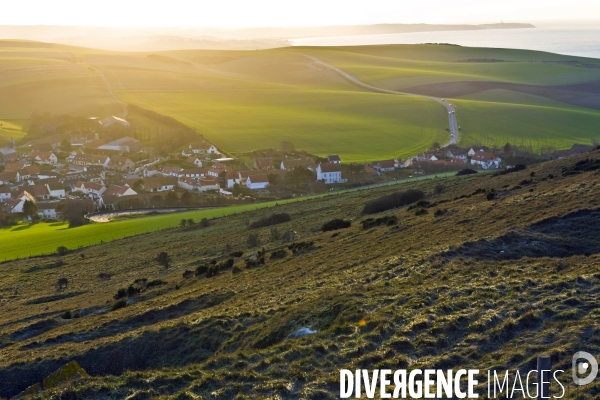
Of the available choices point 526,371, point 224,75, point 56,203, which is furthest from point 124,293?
point 224,75

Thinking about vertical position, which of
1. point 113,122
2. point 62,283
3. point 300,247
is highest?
point 300,247

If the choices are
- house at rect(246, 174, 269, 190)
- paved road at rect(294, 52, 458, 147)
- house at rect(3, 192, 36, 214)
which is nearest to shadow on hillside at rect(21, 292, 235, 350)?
house at rect(3, 192, 36, 214)

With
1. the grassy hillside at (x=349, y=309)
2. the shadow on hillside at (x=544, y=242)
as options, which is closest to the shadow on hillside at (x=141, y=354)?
the grassy hillside at (x=349, y=309)

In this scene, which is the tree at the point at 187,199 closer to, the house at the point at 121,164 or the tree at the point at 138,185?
the tree at the point at 138,185

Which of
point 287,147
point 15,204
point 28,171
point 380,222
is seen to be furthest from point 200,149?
point 380,222

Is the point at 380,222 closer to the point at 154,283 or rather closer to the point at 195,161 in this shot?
the point at 154,283

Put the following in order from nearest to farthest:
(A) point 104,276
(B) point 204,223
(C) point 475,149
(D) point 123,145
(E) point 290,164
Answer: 1. (A) point 104,276
2. (B) point 204,223
3. (E) point 290,164
4. (C) point 475,149
5. (D) point 123,145

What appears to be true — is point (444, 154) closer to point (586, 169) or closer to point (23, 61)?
point (586, 169)

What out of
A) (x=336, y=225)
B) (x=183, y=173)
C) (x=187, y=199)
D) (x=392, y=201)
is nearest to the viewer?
(x=336, y=225)
